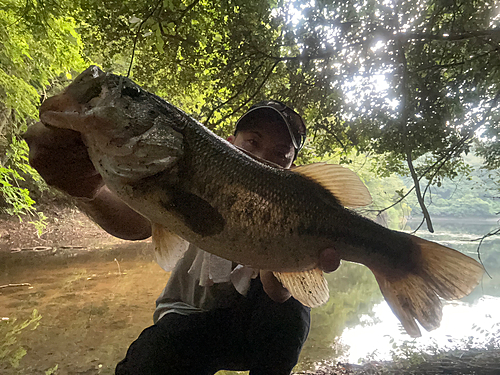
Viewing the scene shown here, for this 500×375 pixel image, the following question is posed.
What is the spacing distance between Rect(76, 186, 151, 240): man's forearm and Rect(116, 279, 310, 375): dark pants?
2.26 feet

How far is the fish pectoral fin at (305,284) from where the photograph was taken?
1.51 meters

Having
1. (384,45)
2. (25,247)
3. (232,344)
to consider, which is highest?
(384,45)

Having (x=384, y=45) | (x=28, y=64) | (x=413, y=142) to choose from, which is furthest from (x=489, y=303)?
→ (x=28, y=64)

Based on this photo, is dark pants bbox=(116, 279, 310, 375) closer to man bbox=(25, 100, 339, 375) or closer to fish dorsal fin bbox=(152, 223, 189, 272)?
man bbox=(25, 100, 339, 375)

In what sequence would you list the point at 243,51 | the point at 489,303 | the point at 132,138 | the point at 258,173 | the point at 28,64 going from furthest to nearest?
1. the point at 489,303
2. the point at 28,64
3. the point at 243,51
4. the point at 258,173
5. the point at 132,138

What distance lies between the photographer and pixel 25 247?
8.80 meters

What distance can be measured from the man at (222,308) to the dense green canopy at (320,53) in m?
1.84

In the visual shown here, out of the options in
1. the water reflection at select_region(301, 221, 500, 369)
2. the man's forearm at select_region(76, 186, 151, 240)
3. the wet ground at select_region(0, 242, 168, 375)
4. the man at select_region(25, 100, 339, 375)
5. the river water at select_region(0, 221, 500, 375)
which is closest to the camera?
the man's forearm at select_region(76, 186, 151, 240)

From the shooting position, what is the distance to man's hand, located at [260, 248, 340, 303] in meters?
1.40

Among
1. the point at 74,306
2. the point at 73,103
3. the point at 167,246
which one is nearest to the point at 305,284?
the point at 167,246

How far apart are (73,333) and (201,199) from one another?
4.58 meters

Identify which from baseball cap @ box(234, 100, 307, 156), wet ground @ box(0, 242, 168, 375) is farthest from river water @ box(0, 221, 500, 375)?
baseball cap @ box(234, 100, 307, 156)

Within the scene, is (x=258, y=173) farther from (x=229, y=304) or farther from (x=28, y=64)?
(x=28, y=64)

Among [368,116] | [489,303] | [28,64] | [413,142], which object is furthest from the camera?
[489,303]
